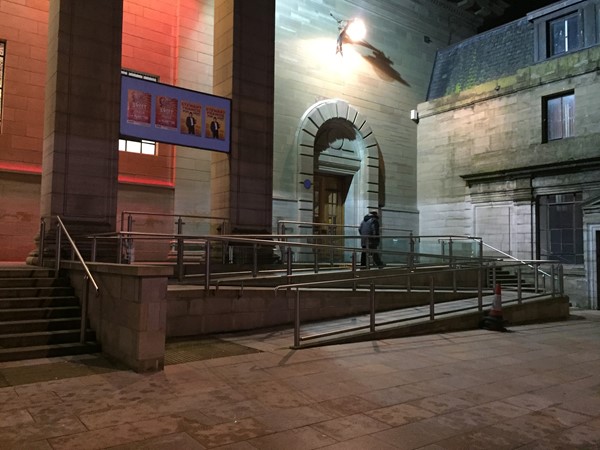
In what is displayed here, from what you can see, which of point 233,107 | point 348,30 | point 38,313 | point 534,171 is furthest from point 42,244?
point 534,171

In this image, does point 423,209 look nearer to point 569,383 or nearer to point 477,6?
point 477,6

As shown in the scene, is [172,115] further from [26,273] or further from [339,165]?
[339,165]

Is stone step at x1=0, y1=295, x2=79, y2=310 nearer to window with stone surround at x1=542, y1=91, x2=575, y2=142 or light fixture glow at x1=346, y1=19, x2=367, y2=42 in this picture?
light fixture glow at x1=346, y1=19, x2=367, y2=42

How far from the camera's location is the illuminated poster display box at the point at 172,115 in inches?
476

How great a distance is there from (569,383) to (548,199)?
13.3 metres

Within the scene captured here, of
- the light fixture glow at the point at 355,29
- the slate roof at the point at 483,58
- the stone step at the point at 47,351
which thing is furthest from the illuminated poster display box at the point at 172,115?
the slate roof at the point at 483,58

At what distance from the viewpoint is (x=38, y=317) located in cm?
768

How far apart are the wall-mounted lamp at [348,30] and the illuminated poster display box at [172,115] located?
781cm

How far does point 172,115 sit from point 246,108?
2195 millimetres

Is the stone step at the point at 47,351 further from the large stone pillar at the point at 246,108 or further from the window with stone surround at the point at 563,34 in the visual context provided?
the window with stone surround at the point at 563,34

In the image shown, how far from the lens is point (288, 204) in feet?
58.6

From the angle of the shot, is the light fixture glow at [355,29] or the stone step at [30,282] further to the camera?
the light fixture glow at [355,29]

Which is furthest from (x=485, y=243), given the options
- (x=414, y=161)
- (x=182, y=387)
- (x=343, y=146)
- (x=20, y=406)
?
(x=20, y=406)

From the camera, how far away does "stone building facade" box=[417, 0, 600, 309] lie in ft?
55.9
